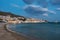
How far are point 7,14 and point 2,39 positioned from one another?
106 inches

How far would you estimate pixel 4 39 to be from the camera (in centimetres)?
760

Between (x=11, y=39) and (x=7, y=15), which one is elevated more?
(x=7, y=15)

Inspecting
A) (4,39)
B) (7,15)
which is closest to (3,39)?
(4,39)

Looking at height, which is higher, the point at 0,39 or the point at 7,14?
the point at 7,14

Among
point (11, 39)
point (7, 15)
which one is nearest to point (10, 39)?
point (11, 39)

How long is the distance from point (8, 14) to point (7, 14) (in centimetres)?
12

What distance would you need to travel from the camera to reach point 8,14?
994 centimetres

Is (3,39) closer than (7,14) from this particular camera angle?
Result: Yes

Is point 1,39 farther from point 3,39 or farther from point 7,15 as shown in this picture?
point 7,15

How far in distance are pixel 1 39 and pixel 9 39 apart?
1.25 feet

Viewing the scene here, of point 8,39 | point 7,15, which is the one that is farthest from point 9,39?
point 7,15

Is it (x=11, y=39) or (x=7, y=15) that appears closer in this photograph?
(x=11, y=39)

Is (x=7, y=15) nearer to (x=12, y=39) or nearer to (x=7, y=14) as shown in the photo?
(x=7, y=14)

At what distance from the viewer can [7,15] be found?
9.88 m
